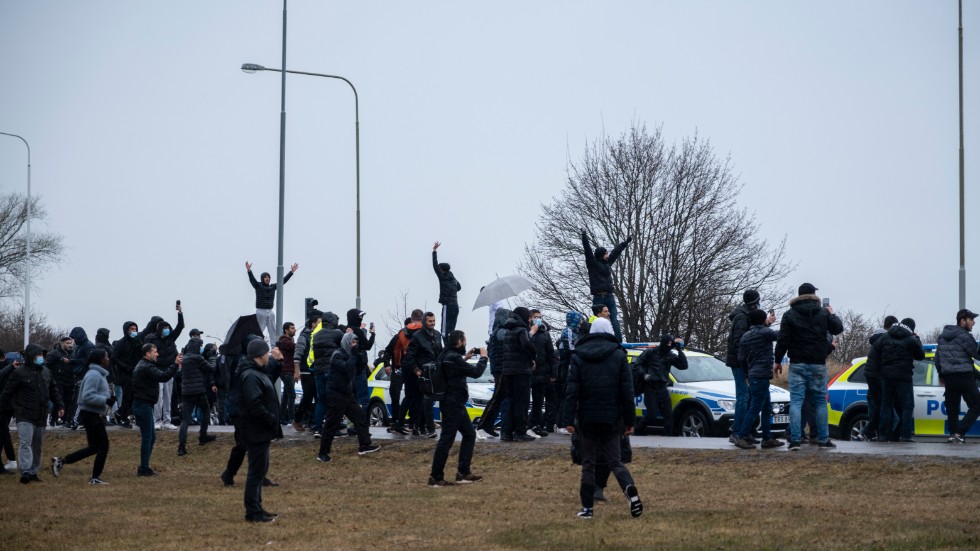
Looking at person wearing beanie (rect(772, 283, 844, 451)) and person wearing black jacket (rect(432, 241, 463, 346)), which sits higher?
person wearing black jacket (rect(432, 241, 463, 346))

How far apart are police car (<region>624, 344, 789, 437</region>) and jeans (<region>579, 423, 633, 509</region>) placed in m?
7.84

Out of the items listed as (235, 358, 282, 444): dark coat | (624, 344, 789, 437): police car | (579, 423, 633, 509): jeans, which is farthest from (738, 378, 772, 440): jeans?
(235, 358, 282, 444): dark coat

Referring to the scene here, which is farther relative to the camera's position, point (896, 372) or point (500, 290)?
point (500, 290)

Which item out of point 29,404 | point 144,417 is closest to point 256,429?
point 144,417

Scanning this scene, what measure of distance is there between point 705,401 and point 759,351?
3.96 metres

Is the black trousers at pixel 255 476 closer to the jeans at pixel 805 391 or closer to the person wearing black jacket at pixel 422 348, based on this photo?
the person wearing black jacket at pixel 422 348

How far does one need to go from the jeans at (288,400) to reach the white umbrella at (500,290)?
4.39 m

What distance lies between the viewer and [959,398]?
17.5 meters

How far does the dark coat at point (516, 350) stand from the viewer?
1831 cm

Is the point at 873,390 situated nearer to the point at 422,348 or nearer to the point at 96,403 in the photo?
the point at 422,348

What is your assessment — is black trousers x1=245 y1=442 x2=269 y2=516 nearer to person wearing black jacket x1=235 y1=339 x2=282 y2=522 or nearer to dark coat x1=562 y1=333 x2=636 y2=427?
person wearing black jacket x1=235 y1=339 x2=282 y2=522

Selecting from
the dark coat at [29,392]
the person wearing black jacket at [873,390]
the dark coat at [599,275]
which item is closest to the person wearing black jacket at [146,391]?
the dark coat at [29,392]

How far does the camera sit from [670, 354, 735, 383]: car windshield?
20.8m

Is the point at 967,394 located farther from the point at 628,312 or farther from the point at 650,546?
the point at 628,312
